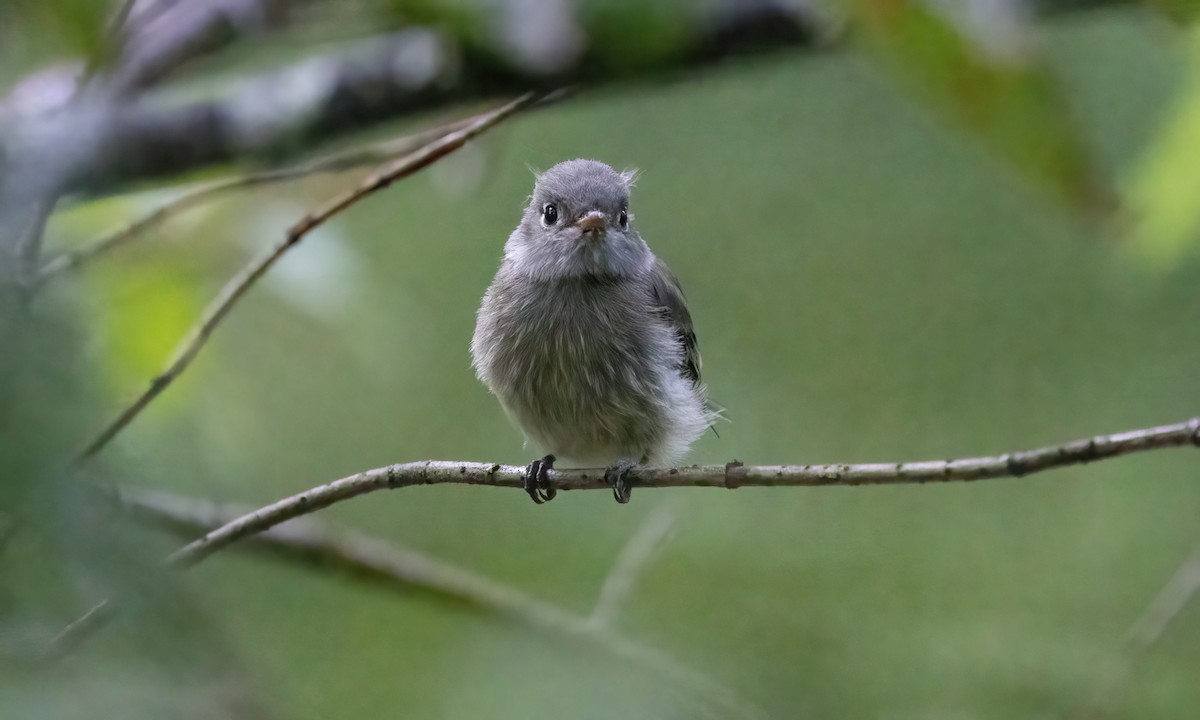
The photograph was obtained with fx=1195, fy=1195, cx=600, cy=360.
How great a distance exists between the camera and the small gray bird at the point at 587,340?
119 inches

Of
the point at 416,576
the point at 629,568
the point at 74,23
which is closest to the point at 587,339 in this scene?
the point at 629,568

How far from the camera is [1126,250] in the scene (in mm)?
2436

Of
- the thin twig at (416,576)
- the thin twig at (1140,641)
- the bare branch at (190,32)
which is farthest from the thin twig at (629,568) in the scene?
the bare branch at (190,32)

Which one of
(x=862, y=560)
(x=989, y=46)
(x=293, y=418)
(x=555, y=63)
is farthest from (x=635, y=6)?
(x=293, y=418)

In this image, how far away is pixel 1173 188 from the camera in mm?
2334

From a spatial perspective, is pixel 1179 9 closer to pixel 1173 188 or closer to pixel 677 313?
pixel 1173 188

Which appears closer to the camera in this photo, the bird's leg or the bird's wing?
the bird's leg

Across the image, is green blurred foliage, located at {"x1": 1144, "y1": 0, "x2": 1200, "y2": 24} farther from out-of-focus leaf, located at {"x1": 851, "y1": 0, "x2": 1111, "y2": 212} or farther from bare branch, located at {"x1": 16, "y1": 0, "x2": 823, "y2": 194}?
bare branch, located at {"x1": 16, "y1": 0, "x2": 823, "y2": 194}

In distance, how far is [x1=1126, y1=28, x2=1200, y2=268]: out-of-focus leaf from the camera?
2.31 m

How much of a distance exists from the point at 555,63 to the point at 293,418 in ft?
9.38

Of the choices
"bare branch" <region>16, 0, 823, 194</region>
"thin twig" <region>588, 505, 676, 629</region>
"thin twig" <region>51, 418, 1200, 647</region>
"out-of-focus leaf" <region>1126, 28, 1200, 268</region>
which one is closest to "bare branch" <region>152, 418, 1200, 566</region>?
"thin twig" <region>51, 418, 1200, 647</region>

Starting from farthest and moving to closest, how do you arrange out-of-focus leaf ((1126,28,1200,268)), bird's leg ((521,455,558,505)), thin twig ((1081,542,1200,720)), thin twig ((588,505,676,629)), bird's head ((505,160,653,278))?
1. bird's head ((505,160,653,278))
2. thin twig ((588,505,676,629))
3. bird's leg ((521,455,558,505))
4. out-of-focus leaf ((1126,28,1200,268))
5. thin twig ((1081,542,1200,720))

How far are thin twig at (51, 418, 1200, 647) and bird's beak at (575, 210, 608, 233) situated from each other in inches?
32.6

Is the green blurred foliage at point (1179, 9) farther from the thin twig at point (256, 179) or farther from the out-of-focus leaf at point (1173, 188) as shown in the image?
Answer: the thin twig at point (256, 179)
